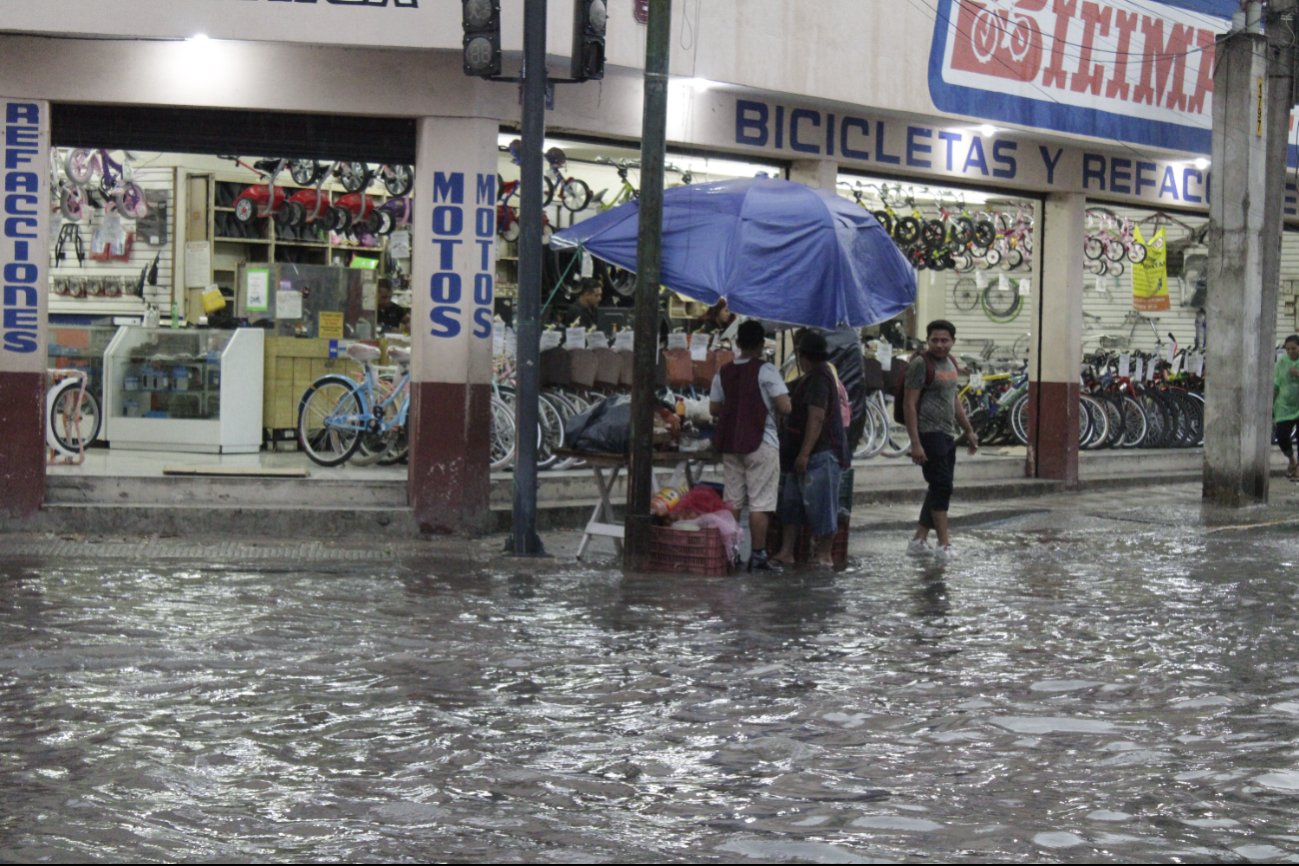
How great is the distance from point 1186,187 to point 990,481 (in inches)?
207

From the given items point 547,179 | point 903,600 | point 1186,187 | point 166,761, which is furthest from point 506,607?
point 1186,187

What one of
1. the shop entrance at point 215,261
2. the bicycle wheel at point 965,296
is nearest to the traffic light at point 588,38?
the shop entrance at point 215,261

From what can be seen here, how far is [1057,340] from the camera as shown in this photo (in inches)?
850

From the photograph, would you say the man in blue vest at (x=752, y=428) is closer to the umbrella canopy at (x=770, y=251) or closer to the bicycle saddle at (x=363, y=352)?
the umbrella canopy at (x=770, y=251)

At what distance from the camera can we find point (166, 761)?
7332 mm

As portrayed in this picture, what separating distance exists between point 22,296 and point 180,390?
3.08 meters

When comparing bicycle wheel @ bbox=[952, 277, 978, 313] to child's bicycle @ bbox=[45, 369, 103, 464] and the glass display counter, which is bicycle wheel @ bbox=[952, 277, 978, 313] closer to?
the glass display counter

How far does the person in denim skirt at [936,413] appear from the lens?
14719 mm

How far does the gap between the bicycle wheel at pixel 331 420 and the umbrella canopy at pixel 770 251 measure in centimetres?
391

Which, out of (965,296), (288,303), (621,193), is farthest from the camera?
(965,296)

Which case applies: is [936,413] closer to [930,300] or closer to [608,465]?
[608,465]

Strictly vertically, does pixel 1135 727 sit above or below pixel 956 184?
below

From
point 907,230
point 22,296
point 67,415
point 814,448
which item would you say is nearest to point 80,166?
point 67,415

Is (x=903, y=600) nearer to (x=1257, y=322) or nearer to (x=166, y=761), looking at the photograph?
(x=166, y=761)
